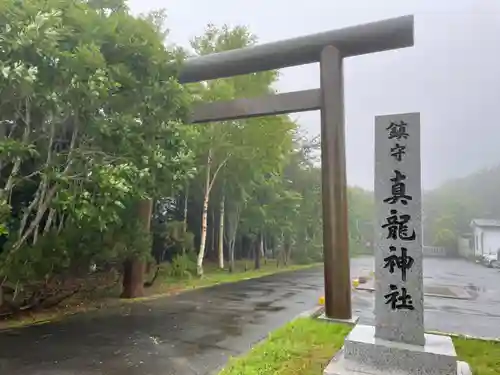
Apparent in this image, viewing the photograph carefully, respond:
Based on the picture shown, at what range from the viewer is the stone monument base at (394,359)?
10.8ft

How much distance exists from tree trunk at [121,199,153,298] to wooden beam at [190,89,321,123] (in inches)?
105

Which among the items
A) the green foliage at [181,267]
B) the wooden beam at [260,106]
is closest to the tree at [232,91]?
the green foliage at [181,267]

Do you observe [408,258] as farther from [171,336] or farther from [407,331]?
[171,336]

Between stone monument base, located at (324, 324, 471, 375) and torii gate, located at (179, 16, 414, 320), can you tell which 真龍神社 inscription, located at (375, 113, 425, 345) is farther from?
torii gate, located at (179, 16, 414, 320)

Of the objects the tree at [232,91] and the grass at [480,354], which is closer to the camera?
the grass at [480,354]

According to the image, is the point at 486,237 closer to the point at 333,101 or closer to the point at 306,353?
the point at 333,101

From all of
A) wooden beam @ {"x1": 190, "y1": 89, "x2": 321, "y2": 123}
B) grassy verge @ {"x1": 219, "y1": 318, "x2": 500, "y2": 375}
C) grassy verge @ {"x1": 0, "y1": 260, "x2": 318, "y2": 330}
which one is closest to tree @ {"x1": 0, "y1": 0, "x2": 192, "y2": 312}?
wooden beam @ {"x1": 190, "y1": 89, "x2": 321, "y2": 123}

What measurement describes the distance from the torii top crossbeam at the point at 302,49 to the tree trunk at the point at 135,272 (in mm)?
3158

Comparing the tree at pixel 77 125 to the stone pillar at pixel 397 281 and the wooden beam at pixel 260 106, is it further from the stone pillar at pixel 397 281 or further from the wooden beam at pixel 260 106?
the stone pillar at pixel 397 281

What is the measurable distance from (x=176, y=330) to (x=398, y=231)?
3.83 metres

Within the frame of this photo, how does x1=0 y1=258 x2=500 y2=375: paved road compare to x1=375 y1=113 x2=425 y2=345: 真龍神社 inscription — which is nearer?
x1=375 y1=113 x2=425 y2=345: 真龍神社 inscription

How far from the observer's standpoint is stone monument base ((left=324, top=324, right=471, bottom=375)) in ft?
10.8

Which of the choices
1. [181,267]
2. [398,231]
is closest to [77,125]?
[398,231]

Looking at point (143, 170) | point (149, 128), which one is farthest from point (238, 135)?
point (143, 170)
